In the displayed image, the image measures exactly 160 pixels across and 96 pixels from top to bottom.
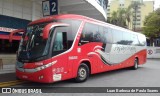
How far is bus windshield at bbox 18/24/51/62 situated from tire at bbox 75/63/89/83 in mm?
2127

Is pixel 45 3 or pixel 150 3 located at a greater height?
pixel 150 3

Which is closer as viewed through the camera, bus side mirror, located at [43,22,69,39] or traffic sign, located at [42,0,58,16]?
bus side mirror, located at [43,22,69,39]

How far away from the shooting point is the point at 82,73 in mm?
10477

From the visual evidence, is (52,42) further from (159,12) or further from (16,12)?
(159,12)

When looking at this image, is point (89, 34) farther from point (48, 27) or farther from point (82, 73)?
point (48, 27)

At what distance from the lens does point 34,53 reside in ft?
29.2

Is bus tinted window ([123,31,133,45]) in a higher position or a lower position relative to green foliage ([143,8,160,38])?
lower

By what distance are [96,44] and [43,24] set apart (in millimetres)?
3167

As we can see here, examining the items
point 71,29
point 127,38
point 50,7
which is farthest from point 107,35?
point 50,7

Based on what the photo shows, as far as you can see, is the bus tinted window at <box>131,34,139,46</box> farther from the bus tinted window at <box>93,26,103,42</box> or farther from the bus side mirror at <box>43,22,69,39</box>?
the bus side mirror at <box>43,22,69,39</box>

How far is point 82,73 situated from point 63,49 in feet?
5.56

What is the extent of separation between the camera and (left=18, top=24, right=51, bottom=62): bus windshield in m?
8.81

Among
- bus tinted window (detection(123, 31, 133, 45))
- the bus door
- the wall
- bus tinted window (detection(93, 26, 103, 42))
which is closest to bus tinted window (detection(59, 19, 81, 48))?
the bus door

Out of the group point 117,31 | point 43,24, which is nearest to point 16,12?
point 117,31
